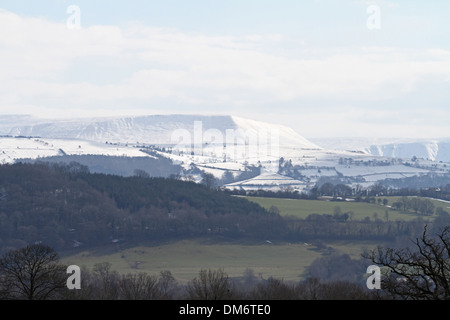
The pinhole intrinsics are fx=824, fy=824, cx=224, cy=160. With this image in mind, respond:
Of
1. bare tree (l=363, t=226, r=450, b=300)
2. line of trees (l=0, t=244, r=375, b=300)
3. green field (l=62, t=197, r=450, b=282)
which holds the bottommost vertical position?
green field (l=62, t=197, r=450, b=282)

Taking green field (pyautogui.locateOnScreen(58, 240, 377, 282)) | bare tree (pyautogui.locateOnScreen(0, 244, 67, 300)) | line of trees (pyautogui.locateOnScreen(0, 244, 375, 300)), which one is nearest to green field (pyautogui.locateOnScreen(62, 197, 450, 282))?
green field (pyautogui.locateOnScreen(58, 240, 377, 282))

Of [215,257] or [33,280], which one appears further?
[215,257]

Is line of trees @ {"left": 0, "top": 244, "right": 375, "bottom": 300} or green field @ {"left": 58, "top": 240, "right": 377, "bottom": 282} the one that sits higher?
line of trees @ {"left": 0, "top": 244, "right": 375, "bottom": 300}

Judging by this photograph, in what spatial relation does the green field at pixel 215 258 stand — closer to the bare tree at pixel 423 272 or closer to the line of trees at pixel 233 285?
the line of trees at pixel 233 285

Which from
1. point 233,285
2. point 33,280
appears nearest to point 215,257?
point 233,285

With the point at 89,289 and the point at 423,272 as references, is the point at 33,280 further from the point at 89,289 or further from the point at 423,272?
the point at 423,272

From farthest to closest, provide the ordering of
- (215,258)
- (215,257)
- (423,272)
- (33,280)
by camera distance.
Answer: (215,257), (215,258), (33,280), (423,272)

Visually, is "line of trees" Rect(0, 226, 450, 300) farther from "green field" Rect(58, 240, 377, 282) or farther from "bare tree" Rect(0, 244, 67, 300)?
"green field" Rect(58, 240, 377, 282)

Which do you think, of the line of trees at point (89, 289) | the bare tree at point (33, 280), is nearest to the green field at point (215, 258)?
the line of trees at point (89, 289)
